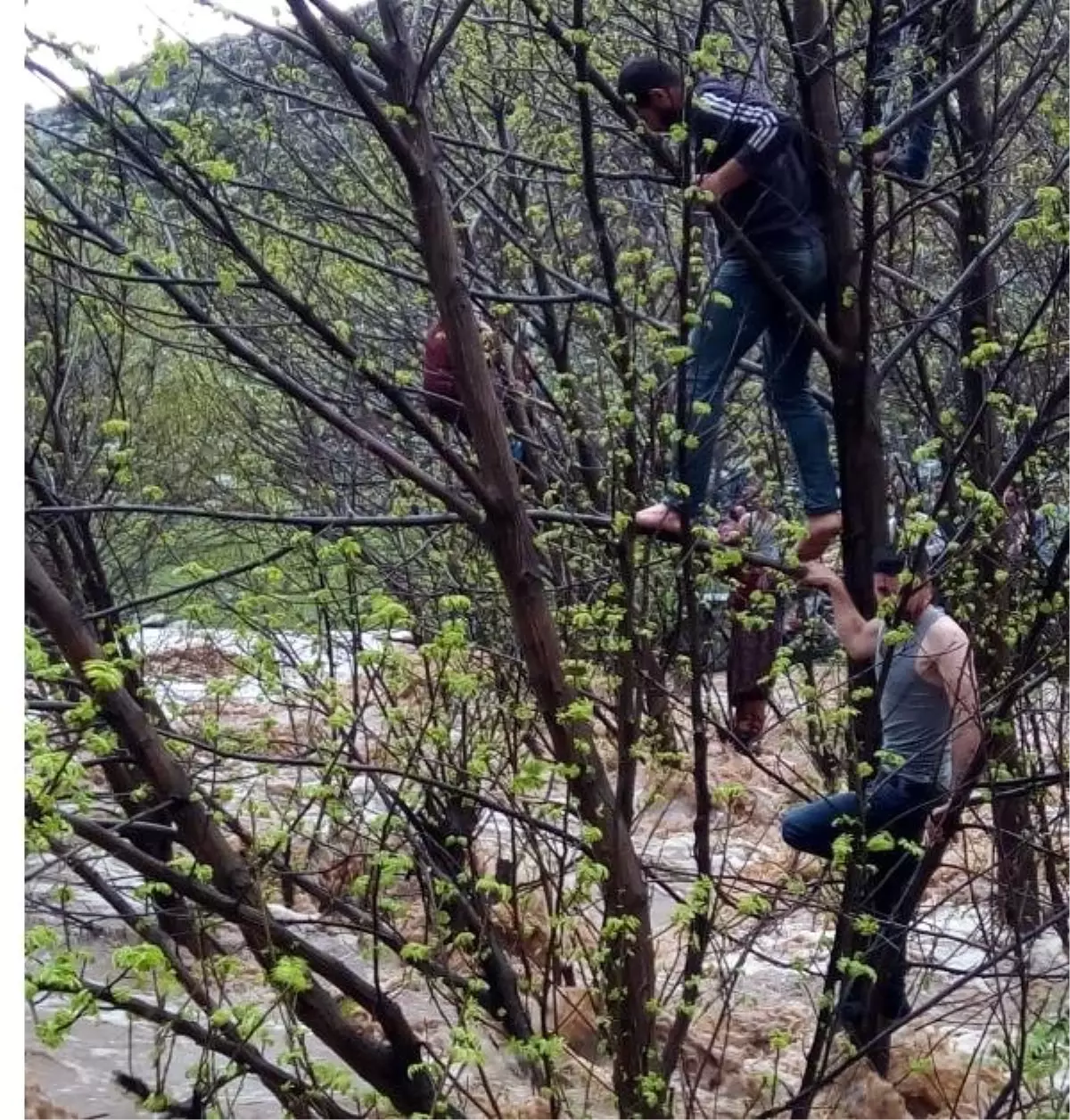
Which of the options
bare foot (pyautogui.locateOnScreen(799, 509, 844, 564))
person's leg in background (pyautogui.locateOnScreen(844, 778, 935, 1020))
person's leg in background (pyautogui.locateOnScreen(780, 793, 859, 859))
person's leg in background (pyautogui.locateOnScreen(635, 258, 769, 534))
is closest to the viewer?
person's leg in background (pyautogui.locateOnScreen(635, 258, 769, 534))

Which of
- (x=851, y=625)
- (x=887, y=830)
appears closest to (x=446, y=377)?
(x=851, y=625)

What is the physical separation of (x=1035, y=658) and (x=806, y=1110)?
1.00 meters

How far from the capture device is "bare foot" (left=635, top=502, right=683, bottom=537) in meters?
2.96

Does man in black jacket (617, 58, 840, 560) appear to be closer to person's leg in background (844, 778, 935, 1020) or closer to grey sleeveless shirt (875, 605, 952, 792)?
grey sleeveless shirt (875, 605, 952, 792)

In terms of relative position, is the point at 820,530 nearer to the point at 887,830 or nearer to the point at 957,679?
the point at 957,679

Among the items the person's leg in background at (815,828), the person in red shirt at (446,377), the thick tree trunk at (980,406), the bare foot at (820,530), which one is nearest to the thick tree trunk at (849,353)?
the bare foot at (820,530)

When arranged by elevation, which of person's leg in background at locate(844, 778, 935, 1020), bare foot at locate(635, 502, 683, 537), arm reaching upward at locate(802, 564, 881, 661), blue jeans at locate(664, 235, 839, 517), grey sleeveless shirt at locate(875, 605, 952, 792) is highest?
blue jeans at locate(664, 235, 839, 517)

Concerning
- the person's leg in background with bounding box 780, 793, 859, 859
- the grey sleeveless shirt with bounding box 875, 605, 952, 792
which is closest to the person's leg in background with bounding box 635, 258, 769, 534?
the grey sleeveless shirt with bounding box 875, 605, 952, 792

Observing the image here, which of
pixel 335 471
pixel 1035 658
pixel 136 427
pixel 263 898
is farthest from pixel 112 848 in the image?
pixel 136 427

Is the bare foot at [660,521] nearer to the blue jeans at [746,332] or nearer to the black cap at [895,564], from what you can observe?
the blue jeans at [746,332]

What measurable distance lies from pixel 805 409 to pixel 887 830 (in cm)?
96

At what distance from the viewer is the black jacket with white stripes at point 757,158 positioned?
9.75 ft

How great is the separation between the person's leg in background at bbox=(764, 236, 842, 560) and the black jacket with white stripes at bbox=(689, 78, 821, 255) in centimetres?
11

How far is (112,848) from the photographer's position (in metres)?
2.31
